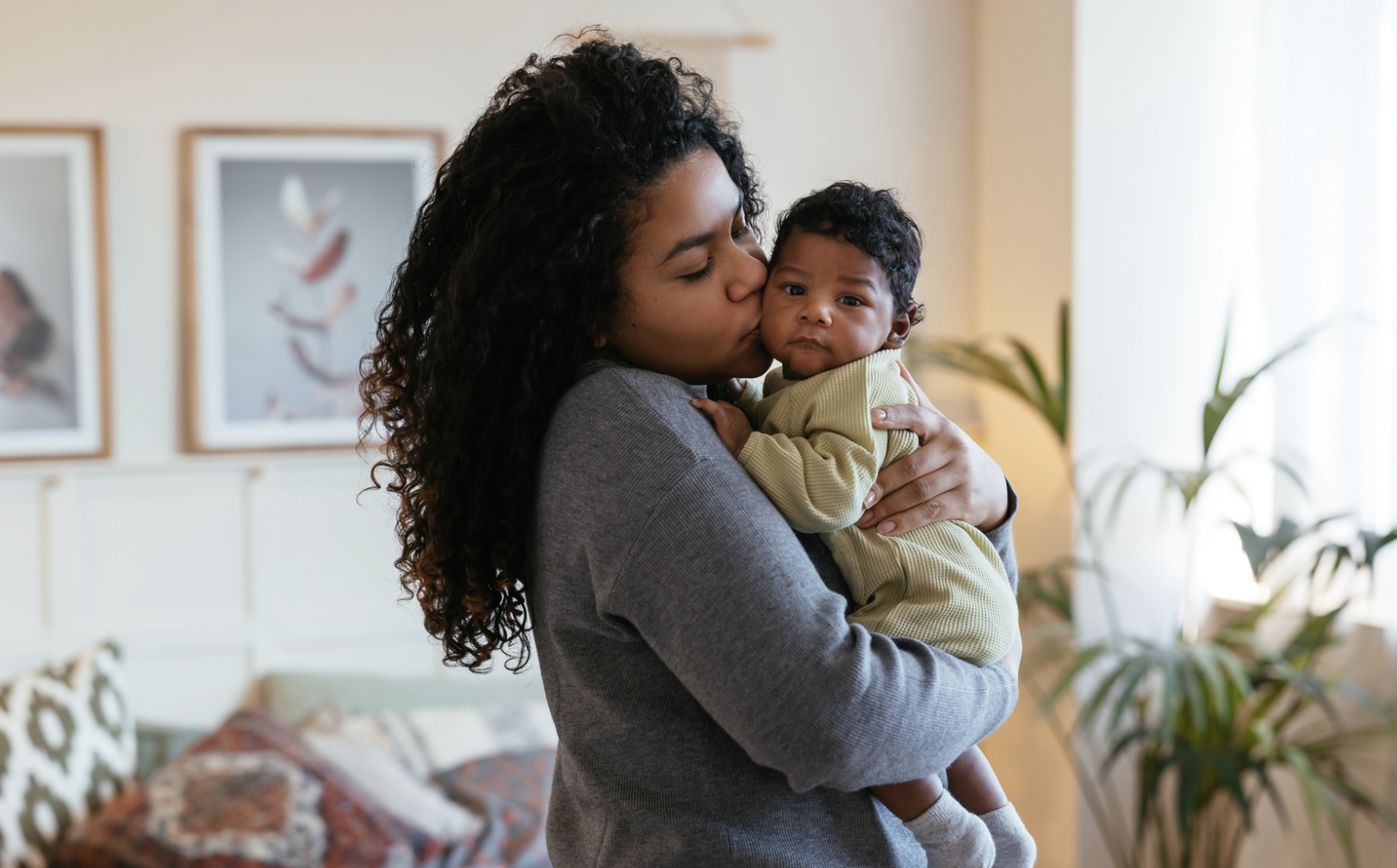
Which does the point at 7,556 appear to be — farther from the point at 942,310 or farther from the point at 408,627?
the point at 942,310

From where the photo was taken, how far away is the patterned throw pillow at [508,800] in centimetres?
241

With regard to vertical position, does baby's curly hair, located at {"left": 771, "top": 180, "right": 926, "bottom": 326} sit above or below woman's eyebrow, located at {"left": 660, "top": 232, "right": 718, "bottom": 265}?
above

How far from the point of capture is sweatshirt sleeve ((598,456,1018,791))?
866 mm

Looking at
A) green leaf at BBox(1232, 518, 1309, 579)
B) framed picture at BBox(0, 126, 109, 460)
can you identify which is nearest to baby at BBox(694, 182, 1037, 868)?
green leaf at BBox(1232, 518, 1309, 579)

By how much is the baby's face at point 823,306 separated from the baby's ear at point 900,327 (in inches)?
1.0

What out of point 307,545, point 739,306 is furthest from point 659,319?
point 307,545

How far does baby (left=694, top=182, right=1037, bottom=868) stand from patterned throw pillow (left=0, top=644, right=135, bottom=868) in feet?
6.05

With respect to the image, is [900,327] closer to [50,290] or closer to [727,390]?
[727,390]

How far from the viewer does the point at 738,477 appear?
93cm

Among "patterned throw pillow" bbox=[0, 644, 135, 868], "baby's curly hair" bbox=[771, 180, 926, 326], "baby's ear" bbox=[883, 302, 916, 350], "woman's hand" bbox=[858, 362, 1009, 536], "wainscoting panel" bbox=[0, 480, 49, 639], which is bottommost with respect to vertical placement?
"patterned throw pillow" bbox=[0, 644, 135, 868]

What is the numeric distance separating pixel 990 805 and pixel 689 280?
22.9 inches

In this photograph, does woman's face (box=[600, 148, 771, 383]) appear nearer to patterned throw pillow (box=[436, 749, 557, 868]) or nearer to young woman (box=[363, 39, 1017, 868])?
young woman (box=[363, 39, 1017, 868])

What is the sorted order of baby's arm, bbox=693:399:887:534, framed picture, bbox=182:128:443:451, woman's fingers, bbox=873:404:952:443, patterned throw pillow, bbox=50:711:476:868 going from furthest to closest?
1. framed picture, bbox=182:128:443:451
2. patterned throw pillow, bbox=50:711:476:868
3. woman's fingers, bbox=873:404:952:443
4. baby's arm, bbox=693:399:887:534

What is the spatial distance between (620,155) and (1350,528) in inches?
90.6
